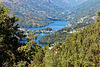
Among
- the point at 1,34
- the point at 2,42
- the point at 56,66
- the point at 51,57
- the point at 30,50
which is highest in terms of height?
the point at 1,34

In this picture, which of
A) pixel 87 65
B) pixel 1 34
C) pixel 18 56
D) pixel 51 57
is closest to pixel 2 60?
pixel 18 56

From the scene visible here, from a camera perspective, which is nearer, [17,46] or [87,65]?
[17,46]

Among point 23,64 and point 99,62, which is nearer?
point 23,64

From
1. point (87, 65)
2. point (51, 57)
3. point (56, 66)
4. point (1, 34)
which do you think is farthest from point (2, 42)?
point (87, 65)

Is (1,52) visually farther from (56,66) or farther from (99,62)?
(99,62)

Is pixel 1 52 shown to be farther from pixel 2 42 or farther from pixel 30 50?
pixel 30 50

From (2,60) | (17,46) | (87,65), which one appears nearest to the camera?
(2,60)

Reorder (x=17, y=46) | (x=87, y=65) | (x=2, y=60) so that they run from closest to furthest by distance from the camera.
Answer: (x=2, y=60) < (x=17, y=46) < (x=87, y=65)

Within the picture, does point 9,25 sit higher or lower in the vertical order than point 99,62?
higher

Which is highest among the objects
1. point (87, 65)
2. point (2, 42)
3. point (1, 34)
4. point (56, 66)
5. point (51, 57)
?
point (1, 34)
